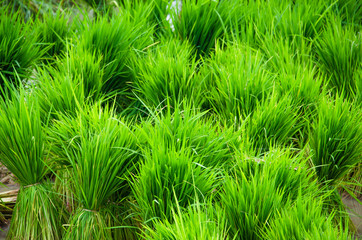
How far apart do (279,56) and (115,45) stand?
26.4 inches

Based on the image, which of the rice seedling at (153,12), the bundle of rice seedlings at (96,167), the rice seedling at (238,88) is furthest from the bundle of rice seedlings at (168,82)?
the rice seedling at (153,12)

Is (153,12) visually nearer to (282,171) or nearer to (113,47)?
(113,47)

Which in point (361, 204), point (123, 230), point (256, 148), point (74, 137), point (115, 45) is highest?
point (115, 45)

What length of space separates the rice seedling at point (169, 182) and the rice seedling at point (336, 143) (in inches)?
16.7

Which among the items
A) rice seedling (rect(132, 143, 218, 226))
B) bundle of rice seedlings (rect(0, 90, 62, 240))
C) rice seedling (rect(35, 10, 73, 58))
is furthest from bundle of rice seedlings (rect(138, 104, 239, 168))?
rice seedling (rect(35, 10, 73, 58))

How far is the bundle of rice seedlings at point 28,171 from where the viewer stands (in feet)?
4.64

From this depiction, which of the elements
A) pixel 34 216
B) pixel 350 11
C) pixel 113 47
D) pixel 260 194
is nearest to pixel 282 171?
pixel 260 194

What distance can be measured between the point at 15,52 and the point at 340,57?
1.33m

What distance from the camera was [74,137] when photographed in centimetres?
137

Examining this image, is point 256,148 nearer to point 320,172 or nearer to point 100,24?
point 320,172

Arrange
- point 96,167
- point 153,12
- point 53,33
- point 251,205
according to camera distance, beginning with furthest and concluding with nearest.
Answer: point 153,12 → point 53,33 → point 96,167 → point 251,205

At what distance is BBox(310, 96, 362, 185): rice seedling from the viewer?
58.2 inches

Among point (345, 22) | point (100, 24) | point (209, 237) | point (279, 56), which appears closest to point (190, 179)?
point (209, 237)

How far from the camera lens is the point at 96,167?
4.42 feet
